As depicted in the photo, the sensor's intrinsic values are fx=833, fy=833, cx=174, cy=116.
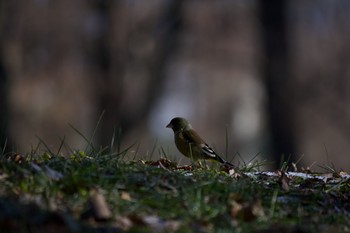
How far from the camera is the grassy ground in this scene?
461cm

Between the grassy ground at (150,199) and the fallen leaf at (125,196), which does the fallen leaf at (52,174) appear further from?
the fallen leaf at (125,196)

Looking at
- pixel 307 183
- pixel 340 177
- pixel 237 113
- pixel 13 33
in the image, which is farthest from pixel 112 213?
pixel 237 113

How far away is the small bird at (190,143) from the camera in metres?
7.87

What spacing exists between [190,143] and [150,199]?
9.70 feet

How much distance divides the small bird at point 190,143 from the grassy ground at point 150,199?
124 centimetres

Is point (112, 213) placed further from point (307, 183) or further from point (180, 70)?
point (180, 70)

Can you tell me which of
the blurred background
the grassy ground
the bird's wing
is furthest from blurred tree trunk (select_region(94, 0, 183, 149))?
the grassy ground

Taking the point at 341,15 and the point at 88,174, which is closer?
the point at 88,174

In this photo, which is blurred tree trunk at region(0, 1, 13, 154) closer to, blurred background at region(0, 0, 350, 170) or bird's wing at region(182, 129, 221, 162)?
blurred background at region(0, 0, 350, 170)

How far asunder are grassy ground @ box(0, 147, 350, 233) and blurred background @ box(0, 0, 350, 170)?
635 inches

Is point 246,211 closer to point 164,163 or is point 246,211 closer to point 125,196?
point 125,196

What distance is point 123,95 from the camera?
27.6 m

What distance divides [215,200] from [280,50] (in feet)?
55.7

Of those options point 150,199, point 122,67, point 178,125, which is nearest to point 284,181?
point 150,199
